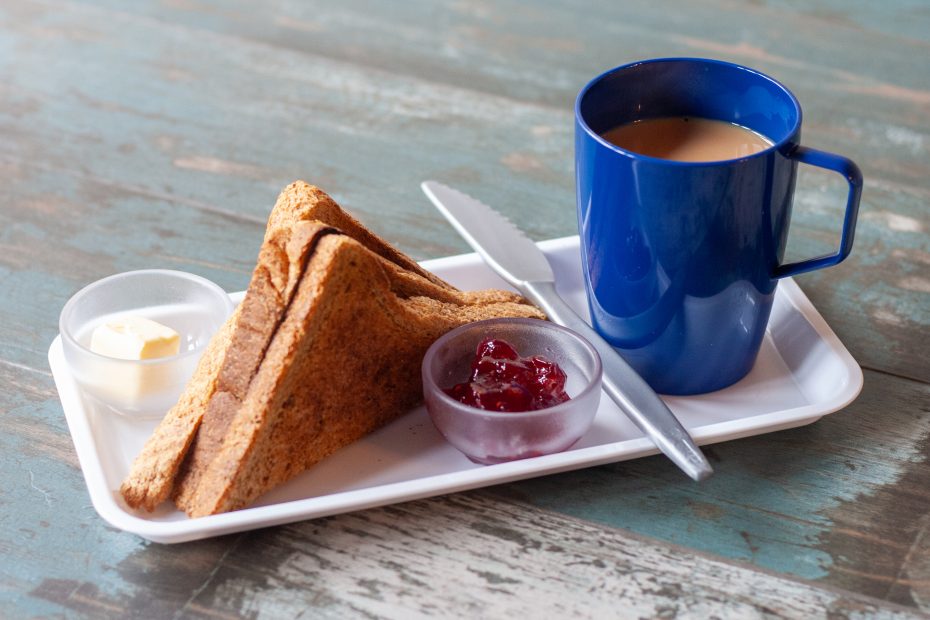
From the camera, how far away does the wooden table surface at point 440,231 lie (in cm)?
101

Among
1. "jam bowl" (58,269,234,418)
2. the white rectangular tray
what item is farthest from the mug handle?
"jam bowl" (58,269,234,418)

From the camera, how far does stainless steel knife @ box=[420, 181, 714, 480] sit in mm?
1088

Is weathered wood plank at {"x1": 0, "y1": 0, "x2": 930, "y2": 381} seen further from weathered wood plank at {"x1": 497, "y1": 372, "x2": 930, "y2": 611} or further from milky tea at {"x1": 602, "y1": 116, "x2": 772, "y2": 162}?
milky tea at {"x1": 602, "y1": 116, "x2": 772, "y2": 162}

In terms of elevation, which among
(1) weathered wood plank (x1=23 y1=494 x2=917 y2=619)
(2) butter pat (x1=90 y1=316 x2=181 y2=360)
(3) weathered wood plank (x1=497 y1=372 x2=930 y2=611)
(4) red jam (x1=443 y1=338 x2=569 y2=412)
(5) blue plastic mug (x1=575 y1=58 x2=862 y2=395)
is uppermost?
(5) blue plastic mug (x1=575 y1=58 x2=862 y2=395)

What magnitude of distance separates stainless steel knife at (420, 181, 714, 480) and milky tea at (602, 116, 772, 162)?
21cm

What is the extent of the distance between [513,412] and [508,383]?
0.04 m

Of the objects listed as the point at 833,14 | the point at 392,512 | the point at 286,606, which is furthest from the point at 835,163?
the point at 833,14

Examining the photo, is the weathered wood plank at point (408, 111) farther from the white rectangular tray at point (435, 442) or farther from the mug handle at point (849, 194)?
the mug handle at point (849, 194)

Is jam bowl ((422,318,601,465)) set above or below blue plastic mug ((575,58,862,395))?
below

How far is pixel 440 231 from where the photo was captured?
1.63 meters

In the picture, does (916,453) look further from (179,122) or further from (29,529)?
(179,122)

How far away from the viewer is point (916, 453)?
1.18 metres

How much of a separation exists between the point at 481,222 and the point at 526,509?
1.62 ft

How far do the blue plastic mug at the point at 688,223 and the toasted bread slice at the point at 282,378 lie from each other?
247mm
